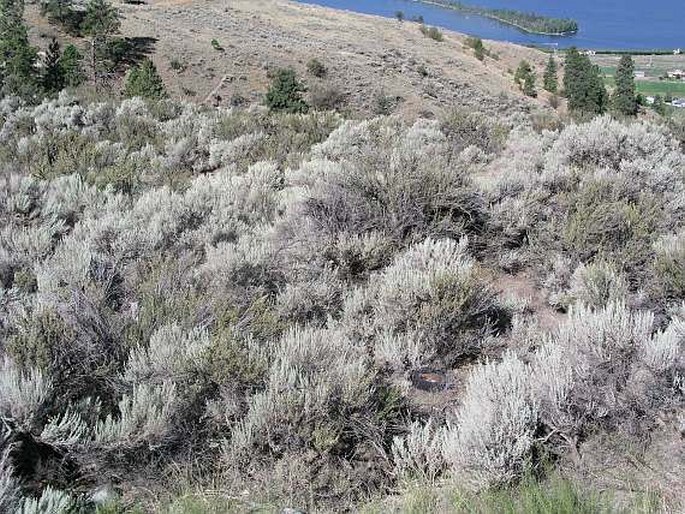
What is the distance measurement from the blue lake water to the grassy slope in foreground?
2.21 m

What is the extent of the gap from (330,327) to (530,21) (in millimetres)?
167063

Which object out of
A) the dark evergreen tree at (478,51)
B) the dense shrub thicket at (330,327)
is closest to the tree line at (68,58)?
the dense shrub thicket at (330,327)

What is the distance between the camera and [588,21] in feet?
558

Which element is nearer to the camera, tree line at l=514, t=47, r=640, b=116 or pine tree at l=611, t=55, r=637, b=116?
tree line at l=514, t=47, r=640, b=116

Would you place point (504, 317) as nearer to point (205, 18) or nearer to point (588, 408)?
point (588, 408)

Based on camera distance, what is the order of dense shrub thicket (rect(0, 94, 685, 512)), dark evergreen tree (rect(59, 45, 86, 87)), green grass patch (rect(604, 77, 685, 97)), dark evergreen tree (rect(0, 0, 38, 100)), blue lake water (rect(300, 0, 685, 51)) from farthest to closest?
blue lake water (rect(300, 0, 685, 51)) < green grass patch (rect(604, 77, 685, 97)) < dark evergreen tree (rect(59, 45, 86, 87)) < dark evergreen tree (rect(0, 0, 38, 100)) < dense shrub thicket (rect(0, 94, 685, 512))

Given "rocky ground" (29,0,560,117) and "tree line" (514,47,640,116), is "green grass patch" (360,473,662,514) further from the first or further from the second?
"tree line" (514,47,640,116)

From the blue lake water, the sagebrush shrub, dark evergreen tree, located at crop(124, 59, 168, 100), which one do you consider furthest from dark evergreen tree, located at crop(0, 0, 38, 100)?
the blue lake water

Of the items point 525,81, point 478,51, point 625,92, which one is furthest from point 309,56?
point 478,51

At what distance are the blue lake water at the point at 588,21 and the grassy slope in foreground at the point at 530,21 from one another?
7.24 feet

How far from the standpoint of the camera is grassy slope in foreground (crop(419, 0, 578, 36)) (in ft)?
473

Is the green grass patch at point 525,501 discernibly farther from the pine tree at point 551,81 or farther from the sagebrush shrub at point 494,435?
the pine tree at point 551,81

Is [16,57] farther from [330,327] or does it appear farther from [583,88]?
[583,88]

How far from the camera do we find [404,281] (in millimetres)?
4566
